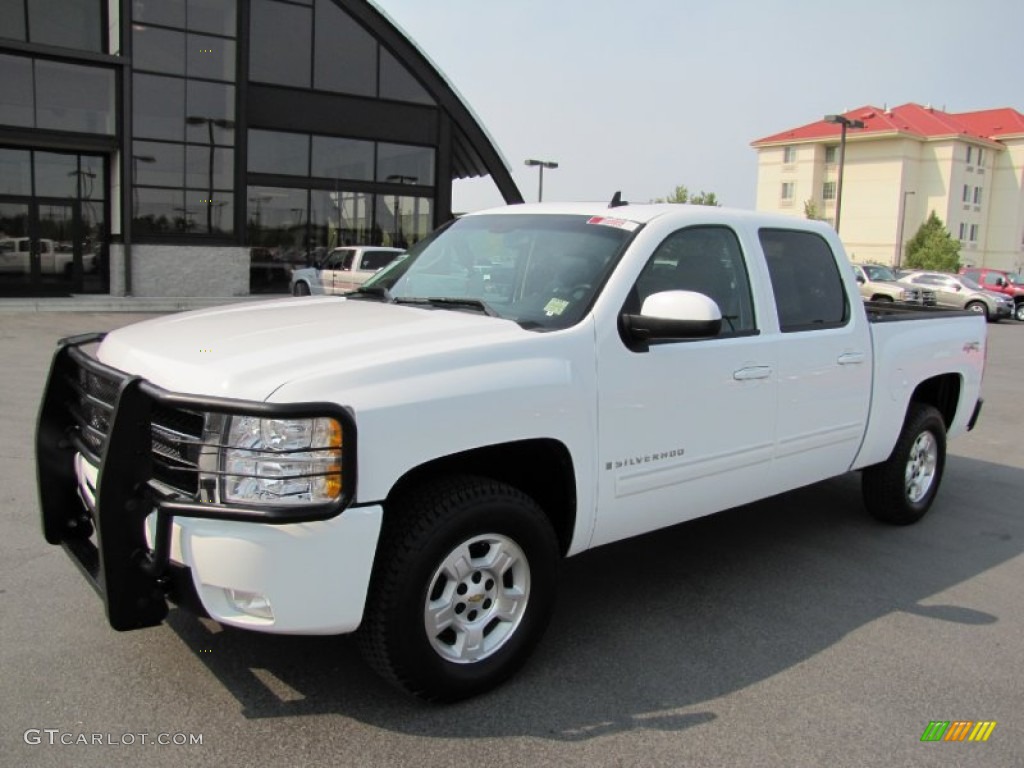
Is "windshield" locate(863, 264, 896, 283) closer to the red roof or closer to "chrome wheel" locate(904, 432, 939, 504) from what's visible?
"chrome wheel" locate(904, 432, 939, 504)

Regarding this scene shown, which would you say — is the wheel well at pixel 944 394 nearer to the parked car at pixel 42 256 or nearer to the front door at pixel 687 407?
the front door at pixel 687 407

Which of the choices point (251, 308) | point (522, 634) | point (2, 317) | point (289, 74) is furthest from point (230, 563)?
point (289, 74)

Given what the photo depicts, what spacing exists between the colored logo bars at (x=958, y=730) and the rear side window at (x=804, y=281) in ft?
6.46

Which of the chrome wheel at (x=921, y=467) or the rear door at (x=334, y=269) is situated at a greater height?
the rear door at (x=334, y=269)

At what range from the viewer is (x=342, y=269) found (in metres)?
21.3

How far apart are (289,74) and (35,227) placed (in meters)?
7.82

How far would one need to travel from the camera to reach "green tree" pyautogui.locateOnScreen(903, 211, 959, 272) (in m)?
61.2

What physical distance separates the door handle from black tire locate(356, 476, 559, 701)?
1.26 metres

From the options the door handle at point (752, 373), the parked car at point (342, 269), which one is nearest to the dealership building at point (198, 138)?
the parked car at point (342, 269)

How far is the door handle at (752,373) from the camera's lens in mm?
4059

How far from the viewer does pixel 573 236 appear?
4.05 metres

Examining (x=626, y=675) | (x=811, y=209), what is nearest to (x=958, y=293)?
(x=626, y=675)

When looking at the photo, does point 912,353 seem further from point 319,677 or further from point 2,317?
point 2,317

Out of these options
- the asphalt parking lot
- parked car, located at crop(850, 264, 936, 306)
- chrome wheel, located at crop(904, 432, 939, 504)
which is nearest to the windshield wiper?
the asphalt parking lot
